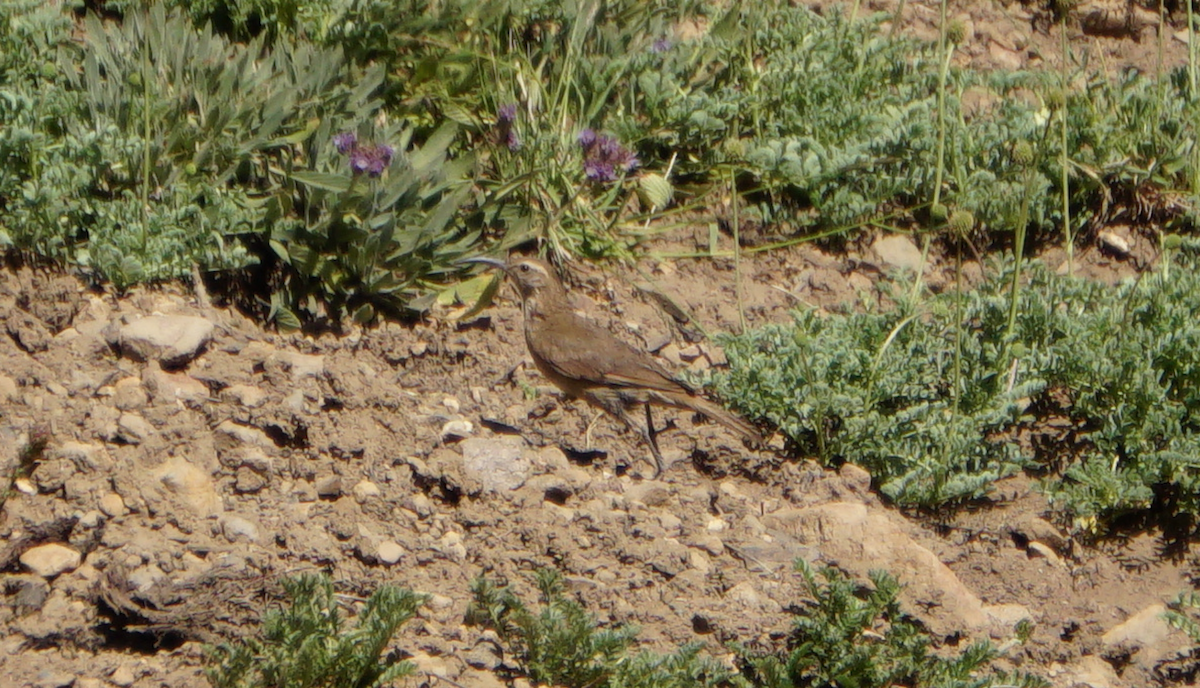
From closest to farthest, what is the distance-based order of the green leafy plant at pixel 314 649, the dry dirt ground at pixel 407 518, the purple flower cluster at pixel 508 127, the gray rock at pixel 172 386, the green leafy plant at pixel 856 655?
the green leafy plant at pixel 314 649 < the green leafy plant at pixel 856 655 < the dry dirt ground at pixel 407 518 < the gray rock at pixel 172 386 < the purple flower cluster at pixel 508 127

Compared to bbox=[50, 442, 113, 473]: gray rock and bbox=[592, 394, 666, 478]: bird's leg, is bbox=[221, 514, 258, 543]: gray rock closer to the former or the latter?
bbox=[50, 442, 113, 473]: gray rock

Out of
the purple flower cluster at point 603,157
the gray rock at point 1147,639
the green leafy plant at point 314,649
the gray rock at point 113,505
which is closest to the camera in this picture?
the green leafy plant at point 314,649

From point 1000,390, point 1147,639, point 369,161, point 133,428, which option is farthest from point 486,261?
point 1147,639

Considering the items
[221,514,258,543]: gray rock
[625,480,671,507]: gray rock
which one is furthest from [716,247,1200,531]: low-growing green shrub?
[221,514,258,543]: gray rock

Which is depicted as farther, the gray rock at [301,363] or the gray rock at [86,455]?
the gray rock at [301,363]

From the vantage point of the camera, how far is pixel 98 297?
18.0 feet

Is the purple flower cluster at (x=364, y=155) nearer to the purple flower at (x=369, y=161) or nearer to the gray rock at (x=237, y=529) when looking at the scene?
the purple flower at (x=369, y=161)

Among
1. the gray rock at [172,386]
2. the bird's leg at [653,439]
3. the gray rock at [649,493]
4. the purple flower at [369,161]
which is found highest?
the purple flower at [369,161]

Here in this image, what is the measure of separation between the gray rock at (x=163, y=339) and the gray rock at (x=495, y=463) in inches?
43.0

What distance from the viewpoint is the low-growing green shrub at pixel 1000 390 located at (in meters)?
5.11

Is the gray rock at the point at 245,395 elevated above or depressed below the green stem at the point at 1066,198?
below

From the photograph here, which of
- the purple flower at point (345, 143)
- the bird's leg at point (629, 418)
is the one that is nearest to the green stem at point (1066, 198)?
the bird's leg at point (629, 418)

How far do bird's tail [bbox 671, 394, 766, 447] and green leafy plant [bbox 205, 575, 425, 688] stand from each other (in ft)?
5.87

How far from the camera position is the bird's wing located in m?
5.77
